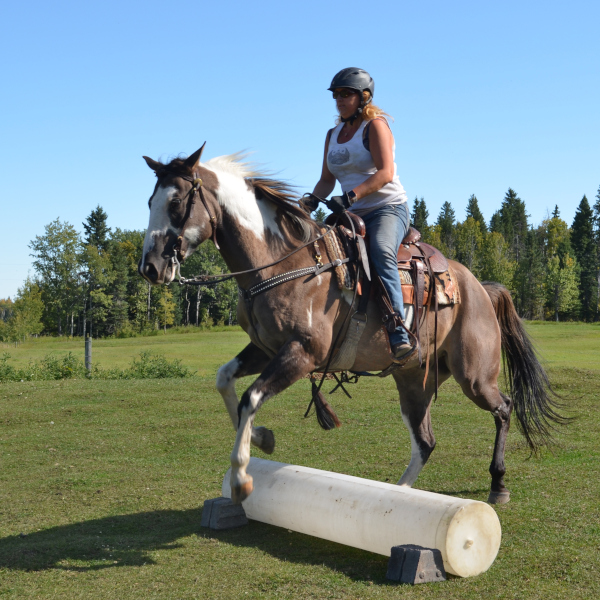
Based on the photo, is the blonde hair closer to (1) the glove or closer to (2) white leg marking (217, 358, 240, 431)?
(1) the glove

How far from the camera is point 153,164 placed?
16.3 feet

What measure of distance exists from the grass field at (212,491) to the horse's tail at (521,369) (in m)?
0.52

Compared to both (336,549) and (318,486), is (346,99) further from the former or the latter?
(336,549)

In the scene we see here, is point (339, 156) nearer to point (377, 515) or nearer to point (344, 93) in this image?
point (344, 93)

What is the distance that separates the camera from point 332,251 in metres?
5.41

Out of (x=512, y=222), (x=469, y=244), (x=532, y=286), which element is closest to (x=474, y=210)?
(x=512, y=222)

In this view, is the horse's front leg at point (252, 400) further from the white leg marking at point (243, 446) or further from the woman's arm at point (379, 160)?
the woman's arm at point (379, 160)

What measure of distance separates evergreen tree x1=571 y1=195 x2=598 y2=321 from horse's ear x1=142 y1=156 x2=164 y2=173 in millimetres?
85135

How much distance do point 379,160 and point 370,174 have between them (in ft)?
0.91

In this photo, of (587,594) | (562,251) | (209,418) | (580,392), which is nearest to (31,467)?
(209,418)

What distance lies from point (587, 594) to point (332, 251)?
3057 millimetres

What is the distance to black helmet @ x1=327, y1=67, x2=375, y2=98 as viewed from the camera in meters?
5.55

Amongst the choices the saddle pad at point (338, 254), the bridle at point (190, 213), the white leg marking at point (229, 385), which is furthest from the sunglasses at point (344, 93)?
the white leg marking at point (229, 385)

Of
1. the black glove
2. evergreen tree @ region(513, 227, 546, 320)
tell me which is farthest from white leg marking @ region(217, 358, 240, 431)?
evergreen tree @ region(513, 227, 546, 320)
